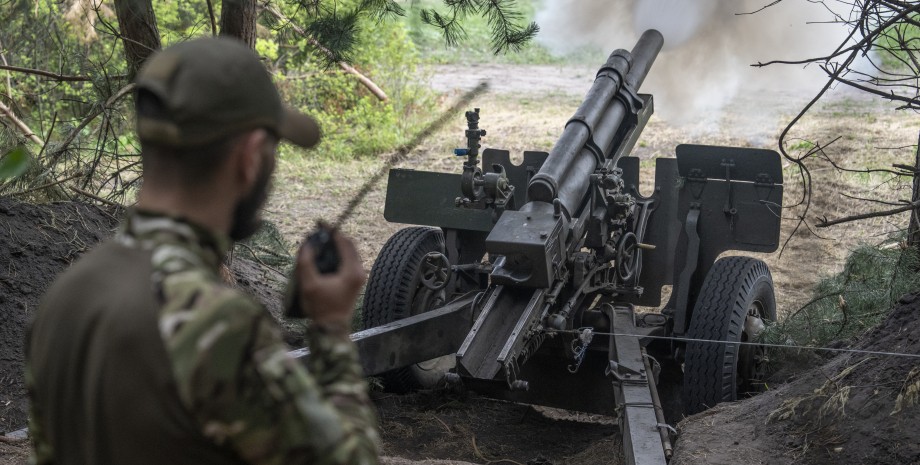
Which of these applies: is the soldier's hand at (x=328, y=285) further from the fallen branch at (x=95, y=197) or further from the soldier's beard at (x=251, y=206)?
the fallen branch at (x=95, y=197)

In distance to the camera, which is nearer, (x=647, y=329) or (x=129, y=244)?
(x=129, y=244)

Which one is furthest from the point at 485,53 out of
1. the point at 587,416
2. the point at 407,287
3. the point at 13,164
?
the point at 13,164

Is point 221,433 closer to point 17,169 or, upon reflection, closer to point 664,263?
point 17,169

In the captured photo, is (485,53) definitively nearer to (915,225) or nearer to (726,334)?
(726,334)

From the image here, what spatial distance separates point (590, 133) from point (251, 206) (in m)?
5.10

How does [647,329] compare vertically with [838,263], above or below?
below

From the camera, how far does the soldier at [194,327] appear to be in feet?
4.71

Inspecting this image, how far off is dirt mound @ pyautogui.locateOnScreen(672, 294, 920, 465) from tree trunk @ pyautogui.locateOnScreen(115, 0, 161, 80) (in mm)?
3782

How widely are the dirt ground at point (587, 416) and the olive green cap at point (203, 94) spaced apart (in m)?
3.20

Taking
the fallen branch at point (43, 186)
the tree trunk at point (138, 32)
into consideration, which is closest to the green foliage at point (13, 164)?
the tree trunk at point (138, 32)

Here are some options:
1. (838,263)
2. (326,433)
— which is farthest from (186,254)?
(838,263)

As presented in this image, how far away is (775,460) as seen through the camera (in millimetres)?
4332

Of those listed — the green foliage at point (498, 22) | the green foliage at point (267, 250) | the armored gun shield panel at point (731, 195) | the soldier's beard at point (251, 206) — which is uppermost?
the green foliage at point (498, 22)

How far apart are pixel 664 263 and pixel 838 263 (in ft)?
11.4
